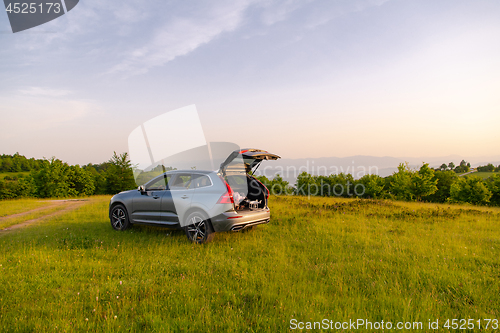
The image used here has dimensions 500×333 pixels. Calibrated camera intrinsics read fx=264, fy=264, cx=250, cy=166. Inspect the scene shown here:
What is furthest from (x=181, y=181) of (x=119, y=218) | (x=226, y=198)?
(x=119, y=218)

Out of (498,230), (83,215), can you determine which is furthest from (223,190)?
(498,230)

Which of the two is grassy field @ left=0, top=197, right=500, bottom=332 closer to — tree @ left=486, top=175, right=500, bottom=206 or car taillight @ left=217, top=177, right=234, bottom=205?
car taillight @ left=217, top=177, right=234, bottom=205

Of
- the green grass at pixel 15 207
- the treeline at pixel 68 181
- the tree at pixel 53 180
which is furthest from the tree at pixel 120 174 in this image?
the green grass at pixel 15 207

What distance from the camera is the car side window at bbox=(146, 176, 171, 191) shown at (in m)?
7.44

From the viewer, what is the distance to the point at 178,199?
6.92 m

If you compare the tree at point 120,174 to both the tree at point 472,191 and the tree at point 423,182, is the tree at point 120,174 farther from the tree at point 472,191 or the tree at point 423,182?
the tree at point 472,191

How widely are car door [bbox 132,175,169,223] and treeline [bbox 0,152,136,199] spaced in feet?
116

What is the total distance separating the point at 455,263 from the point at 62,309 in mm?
6613

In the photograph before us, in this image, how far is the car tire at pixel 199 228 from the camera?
21.3ft

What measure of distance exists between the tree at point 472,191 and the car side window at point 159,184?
35.3 meters

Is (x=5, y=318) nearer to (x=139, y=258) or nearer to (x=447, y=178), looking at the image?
(x=139, y=258)

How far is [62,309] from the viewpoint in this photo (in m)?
3.37

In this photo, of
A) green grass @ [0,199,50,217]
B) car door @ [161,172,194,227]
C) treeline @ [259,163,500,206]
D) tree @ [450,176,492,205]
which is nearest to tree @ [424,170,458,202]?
treeline @ [259,163,500,206]

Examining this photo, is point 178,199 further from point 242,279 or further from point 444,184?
point 444,184
